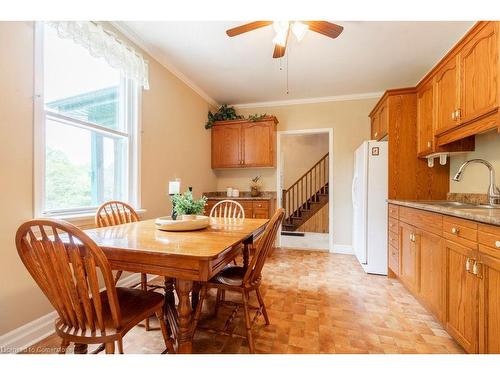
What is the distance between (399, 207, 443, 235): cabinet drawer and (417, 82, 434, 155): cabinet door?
740 millimetres

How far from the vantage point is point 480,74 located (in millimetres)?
1659

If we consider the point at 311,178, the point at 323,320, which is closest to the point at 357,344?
the point at 323,320

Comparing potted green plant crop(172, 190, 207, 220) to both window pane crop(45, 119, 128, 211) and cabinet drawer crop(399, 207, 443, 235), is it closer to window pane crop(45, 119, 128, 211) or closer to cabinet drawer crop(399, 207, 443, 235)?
window pane crop(45, 119, 128, 211)

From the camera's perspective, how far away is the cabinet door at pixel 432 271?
5.31 ft

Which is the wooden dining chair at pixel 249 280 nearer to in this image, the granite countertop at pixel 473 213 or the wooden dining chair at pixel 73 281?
the wooden dining chair at pixel 73 281

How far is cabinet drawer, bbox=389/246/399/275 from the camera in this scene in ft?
7.99

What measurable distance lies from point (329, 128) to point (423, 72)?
136 cm

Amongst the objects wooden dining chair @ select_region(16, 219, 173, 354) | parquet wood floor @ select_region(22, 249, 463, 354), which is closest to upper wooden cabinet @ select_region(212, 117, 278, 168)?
parquet wood floor @ select_region(22, 249, 463, 354)

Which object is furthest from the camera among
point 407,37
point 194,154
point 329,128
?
point 329,128

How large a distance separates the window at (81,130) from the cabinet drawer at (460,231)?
8.85 feet

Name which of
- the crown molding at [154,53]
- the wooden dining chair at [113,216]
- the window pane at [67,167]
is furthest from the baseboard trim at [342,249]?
the window pane at [67,167]

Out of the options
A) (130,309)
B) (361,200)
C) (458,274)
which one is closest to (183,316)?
(130,309)
